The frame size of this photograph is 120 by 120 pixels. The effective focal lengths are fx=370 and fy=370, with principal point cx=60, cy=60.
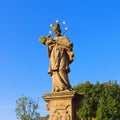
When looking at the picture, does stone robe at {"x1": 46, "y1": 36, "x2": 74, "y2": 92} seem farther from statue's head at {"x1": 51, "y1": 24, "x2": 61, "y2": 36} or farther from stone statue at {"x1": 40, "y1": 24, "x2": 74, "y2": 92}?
statue's head at {"x1": 51, "y1": 24, "x2": 61, "y2": 36}

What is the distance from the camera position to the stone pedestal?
46.2 ft

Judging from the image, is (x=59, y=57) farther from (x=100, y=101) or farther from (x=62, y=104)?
(x=100, y=101)

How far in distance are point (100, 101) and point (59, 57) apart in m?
35.8

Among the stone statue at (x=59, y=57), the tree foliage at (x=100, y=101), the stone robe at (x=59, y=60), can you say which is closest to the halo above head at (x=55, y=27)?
the stone statue at (x=59, y=57)

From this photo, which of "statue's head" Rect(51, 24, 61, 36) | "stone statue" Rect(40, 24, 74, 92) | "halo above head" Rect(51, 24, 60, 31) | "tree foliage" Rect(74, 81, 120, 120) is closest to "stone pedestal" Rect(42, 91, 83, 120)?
"stone statue" Rect(40, 24, 74, 92)

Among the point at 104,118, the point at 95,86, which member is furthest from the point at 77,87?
the point at 104,118

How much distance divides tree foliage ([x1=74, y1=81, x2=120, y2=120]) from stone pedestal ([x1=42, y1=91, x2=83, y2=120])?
107 feet

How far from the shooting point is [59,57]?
14.9 meters

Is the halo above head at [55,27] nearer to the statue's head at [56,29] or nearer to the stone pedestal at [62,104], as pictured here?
the statue's head at [56,29]

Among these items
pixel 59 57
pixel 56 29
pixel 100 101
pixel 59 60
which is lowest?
pixel 59 60

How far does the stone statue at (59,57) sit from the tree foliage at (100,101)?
106 ft

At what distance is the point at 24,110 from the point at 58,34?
32.6 m

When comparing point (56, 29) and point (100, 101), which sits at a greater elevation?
point (100, 101)

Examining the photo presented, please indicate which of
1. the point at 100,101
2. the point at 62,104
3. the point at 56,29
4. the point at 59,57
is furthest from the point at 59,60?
the point at 100,101
